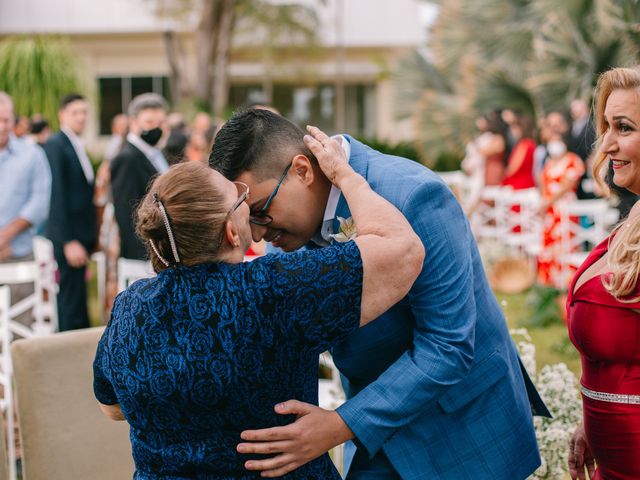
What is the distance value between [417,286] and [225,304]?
1.70 feet

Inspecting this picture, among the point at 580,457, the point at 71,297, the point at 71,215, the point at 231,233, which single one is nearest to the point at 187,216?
the point at 231,233

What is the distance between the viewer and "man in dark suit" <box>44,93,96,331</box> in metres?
7.17

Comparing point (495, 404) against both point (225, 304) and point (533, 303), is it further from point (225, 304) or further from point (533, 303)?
point (533, 303)

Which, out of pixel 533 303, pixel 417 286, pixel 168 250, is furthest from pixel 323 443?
pixel 533 303

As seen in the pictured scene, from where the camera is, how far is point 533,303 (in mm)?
8875

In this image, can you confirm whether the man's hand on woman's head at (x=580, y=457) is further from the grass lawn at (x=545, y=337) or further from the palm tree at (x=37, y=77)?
the palm tree at (x=37, y=77)

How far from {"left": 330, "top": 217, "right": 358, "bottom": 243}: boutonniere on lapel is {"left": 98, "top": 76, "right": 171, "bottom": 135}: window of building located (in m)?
28.0

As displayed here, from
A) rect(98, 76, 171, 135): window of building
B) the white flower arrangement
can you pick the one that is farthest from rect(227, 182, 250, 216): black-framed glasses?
rect(98, 76, 171, 135): window of building

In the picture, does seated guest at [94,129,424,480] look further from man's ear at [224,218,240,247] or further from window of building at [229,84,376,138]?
window of building at [229,84,376,138]

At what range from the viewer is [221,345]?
6.38 feet

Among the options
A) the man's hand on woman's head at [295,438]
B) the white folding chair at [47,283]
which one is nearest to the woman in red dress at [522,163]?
the white folding chair at [47,283]

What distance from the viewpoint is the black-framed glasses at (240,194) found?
207 cm

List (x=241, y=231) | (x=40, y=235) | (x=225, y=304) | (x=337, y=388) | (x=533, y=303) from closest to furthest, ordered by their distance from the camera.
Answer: (x=225, y=304) → (x=241, y=231) → (x=337, y=388) → (x=533, y=303) → (x=40, y=235)

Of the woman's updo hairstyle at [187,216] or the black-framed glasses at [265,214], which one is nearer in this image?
the woman's updo hairstyle at [187,216]
